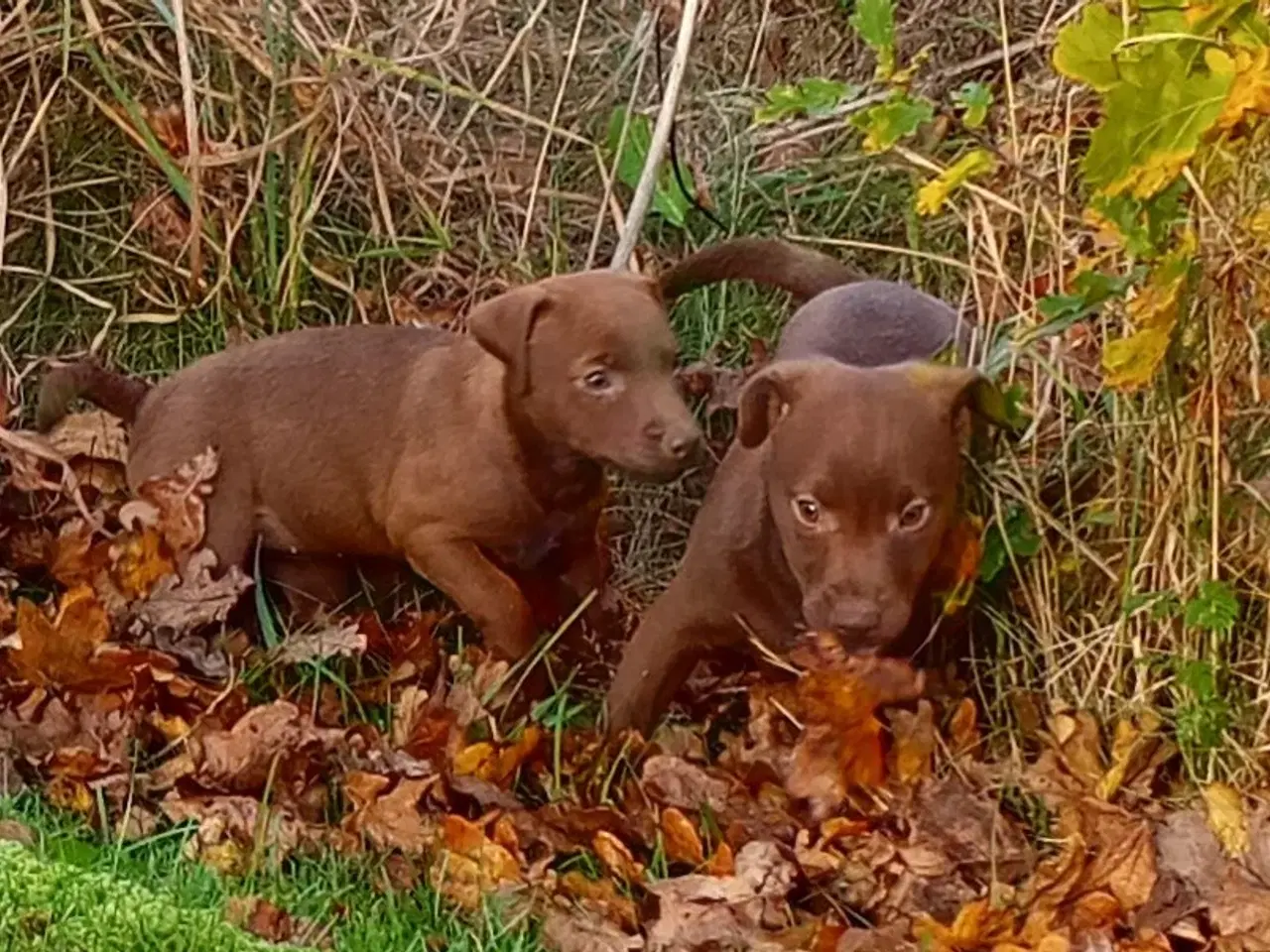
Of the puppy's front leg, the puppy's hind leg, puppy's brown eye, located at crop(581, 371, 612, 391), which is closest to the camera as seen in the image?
puppy's brown eye, located at crop(581, 371, 612, 391)

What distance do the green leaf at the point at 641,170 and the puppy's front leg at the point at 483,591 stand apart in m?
1.01

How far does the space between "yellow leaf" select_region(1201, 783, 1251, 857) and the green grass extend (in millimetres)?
999

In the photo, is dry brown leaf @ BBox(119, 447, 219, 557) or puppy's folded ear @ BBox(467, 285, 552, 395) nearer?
puppy's folded ear @ BBox(467, 285, 552, 395)

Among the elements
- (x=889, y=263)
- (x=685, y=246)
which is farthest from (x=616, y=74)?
(x=889, y=263)

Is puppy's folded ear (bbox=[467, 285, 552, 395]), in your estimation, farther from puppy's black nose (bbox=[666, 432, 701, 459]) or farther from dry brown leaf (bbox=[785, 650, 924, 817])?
dry brown leaf (bbox=[785, 650, 924, 817])

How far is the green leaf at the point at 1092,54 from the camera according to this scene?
9.22 feet

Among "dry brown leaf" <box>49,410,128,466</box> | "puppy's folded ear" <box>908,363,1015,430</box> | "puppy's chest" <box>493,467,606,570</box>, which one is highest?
"puppy's folded ear" <box>908,363,1015,430</box>

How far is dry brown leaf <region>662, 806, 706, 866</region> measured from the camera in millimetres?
3354

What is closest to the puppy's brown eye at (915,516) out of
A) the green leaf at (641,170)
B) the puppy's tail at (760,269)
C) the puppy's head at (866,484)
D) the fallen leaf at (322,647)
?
the puppy's head at (866,484)

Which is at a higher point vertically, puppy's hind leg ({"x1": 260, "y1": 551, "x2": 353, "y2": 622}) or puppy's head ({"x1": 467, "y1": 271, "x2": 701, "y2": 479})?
puppy's head ({"x1": 467, "y1": 271, "x2": 701, "y2": 479})

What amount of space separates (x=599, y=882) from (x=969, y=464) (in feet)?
3.04

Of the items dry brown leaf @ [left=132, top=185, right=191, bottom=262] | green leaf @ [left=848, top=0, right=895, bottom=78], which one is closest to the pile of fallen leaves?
green leaf @ [left=848, top=0, right=895, bottom=78]

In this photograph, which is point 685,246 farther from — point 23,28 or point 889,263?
point 23,28

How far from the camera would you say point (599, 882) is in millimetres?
3291
